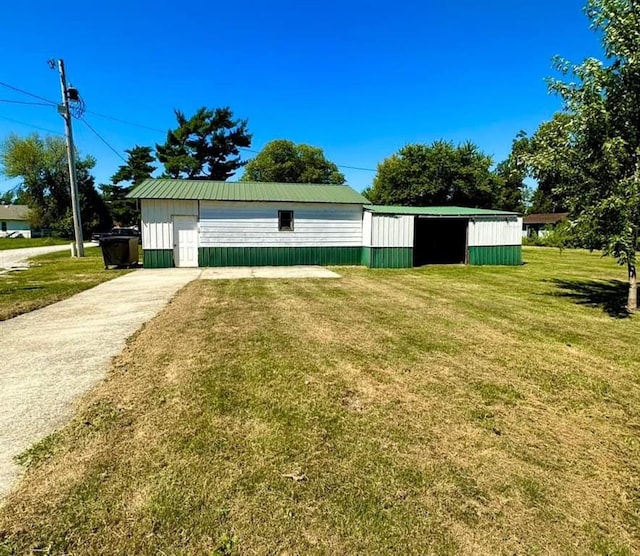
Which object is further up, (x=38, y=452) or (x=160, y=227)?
(x=160, y=227)

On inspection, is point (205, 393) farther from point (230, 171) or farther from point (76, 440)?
point (230, 171)

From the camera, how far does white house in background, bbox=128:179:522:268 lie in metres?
14.9

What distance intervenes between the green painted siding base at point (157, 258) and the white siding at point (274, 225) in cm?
138

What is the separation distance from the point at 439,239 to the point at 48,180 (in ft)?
142

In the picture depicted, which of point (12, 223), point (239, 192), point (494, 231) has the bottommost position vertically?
point (494, 231)

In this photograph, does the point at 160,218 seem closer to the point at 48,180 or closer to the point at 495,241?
the point at 495,241

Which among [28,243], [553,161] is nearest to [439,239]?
[553,161]

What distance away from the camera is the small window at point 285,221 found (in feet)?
51.9

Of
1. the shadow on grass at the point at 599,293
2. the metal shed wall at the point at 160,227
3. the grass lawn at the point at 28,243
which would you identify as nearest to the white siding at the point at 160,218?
the metal shed wall at the point at 160,227

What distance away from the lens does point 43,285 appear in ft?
33.5

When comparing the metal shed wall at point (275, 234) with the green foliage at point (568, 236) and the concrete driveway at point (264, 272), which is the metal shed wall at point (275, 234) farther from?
the green foliage at point (568, 236)

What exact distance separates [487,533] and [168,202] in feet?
49.5

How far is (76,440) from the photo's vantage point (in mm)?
2797

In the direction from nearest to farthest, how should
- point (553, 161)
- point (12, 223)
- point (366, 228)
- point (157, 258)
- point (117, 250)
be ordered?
point (553, 161)
point (117, 250)
point (157, 258)
point (366, 228)
point (12, 223)
